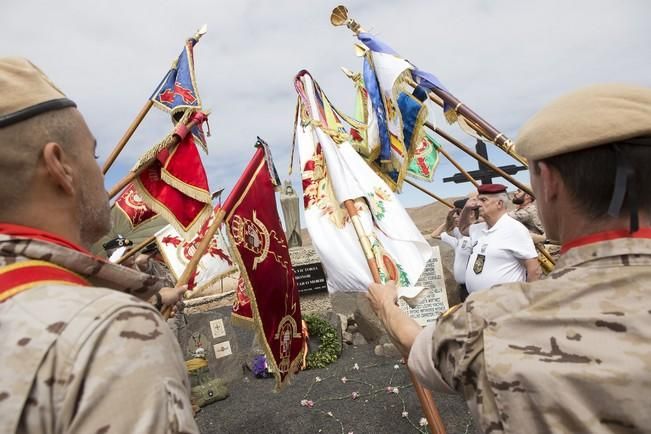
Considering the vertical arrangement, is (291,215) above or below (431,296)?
above

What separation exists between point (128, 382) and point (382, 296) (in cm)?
149

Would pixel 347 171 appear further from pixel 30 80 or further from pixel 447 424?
pixel 447 424

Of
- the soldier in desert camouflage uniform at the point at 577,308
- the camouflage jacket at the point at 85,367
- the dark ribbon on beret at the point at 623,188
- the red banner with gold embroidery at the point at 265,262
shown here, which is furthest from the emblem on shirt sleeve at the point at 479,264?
the camouflage jacket at the point at 85,367

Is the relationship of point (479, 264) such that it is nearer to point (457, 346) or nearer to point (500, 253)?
point (500, 253)

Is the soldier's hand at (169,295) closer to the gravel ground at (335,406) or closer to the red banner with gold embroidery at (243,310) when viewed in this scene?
the red banner with gold embroidery at (243,310)

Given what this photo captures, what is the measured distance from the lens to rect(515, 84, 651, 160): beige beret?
0.98 m

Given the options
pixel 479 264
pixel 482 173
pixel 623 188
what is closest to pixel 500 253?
pixel 479 264

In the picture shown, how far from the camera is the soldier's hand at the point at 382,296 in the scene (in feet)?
6.37

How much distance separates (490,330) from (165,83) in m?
3.10

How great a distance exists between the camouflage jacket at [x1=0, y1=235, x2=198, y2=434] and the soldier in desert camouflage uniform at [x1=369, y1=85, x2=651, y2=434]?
733mm

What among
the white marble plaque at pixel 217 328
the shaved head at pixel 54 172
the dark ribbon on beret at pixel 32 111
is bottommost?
the white marble plaque at pixel 217 328

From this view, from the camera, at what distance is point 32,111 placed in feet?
3.11

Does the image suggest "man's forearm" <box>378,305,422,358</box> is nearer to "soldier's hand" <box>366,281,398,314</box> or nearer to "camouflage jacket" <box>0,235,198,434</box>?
"soldier's hand" <box>366,281,398,314</box>

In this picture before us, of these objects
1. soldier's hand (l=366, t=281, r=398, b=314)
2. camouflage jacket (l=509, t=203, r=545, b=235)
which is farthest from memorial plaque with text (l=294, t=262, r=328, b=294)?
soldier's hand (l=366, t=281, r=398, b=314)
